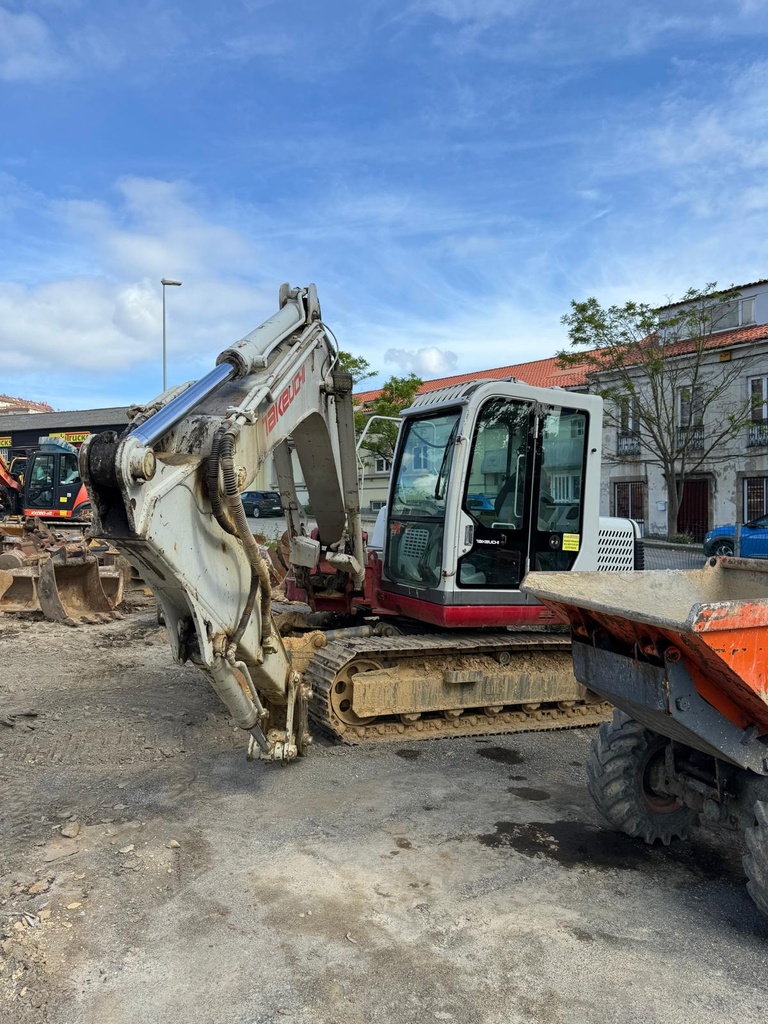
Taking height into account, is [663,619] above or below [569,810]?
above

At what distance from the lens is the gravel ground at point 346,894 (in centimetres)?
301

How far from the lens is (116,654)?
29.4ft

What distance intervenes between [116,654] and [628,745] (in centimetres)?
627

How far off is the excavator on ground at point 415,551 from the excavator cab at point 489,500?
1 cm

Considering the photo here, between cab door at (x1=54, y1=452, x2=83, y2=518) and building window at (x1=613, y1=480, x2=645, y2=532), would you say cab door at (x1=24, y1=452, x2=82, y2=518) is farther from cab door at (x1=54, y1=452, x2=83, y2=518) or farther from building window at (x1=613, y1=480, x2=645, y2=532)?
building window at (x1=613, y1=480, x2=645, y2=532)

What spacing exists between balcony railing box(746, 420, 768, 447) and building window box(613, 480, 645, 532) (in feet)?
13.1

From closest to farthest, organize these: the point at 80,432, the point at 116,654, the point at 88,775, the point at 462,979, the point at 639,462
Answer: the point at 462,979 → the point at 88,775 → the point at 116,654 → the point at 639,462 → the point at 80,432

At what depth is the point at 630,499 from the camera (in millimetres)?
30750

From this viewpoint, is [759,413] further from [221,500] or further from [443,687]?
[221,500]

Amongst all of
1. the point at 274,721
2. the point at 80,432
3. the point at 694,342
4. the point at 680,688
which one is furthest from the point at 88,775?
the point at 80,432

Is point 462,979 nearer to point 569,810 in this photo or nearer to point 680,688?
point 680,688

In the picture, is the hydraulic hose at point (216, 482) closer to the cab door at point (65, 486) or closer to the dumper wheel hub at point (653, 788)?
the dumper wheel hub at point (653, 788)

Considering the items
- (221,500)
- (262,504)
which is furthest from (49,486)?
(221,500)

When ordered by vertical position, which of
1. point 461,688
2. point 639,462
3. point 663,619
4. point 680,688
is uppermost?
point 639,462
